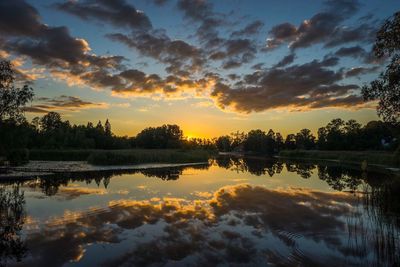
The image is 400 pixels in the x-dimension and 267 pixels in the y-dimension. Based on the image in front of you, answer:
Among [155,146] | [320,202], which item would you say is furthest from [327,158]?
[320,202]

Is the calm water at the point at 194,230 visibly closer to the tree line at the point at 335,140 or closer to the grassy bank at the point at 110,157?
the grassy bank at the point at 110,157

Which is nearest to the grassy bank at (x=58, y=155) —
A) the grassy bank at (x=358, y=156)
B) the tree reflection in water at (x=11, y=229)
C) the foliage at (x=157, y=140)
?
the tree reflection in water at (x=11, y=229)

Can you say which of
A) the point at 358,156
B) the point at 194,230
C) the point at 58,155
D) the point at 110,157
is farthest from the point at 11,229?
the point at 358,156

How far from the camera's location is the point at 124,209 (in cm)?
1777

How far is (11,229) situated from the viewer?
43.1 feet

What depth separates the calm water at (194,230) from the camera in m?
10.2

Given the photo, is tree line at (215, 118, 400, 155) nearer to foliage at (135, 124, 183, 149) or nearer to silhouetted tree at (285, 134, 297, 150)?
silhouetted tree at (285, 134, 297, 150)

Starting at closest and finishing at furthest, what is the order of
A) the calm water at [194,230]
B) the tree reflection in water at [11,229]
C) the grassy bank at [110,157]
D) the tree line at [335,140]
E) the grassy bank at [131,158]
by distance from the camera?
the calm water at [194,230] < the tree reflection in water at [11,229] < the grassy bank at [131,158] < the grassy bank at [110,157] < the tree line at [335,140]

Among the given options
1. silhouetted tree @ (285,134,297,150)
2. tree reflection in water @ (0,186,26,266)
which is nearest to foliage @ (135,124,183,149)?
silhouetted tree @ (285,134,297,150)

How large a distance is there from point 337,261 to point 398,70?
1070 cm

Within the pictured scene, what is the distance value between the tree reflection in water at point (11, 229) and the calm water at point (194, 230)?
0.12ft

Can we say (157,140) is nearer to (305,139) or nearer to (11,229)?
(305,139)

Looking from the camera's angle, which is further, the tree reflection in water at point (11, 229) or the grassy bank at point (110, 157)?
the grassy bank at point (110, 157)

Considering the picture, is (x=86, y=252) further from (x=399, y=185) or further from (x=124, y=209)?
(x=399, y=185)
